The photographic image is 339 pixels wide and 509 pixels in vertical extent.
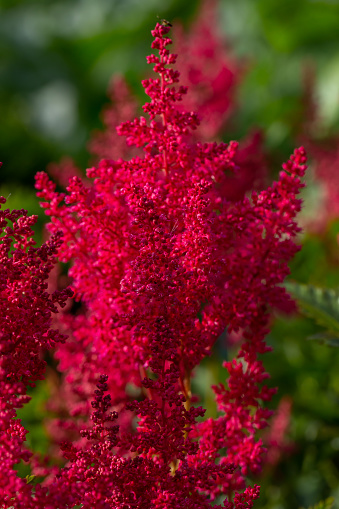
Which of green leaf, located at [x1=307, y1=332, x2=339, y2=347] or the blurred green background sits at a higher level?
the blurred green background

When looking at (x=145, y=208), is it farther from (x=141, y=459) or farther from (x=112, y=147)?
(x=112, y=147)

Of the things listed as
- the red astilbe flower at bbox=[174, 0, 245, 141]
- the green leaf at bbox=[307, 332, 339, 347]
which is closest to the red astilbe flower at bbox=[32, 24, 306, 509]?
the green leaf at bbox=[307, 332, 339, 347]

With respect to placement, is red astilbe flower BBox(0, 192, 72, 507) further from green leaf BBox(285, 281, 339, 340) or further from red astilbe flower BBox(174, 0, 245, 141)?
red astilbe flower BBox(174, 0, 245, 141)

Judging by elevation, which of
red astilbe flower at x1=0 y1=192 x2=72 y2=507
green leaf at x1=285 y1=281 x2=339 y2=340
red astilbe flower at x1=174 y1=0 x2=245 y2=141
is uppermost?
red astilbe flower at x1=174 y1=0 x2=245 y2=141

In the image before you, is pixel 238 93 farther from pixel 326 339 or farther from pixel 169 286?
pixel 169 286

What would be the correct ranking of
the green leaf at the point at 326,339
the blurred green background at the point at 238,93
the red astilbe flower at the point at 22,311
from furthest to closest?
the blurred green background at the point at 238,93 < the green leaf at the point at 326,339 < the red astilbe flower at the point at 22,311

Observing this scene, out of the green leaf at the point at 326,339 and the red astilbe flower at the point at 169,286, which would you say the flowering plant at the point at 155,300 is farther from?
the green leaf at the point at 326,339

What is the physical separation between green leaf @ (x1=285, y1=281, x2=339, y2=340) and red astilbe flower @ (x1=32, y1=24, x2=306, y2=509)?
18 centimetres

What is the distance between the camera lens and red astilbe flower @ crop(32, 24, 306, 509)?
0.70 m

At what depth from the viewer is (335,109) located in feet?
13.6

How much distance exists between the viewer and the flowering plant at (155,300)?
678 mm

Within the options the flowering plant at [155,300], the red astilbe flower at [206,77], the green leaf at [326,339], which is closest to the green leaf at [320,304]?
the green leaf at [326,339]

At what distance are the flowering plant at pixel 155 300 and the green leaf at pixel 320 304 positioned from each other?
18 cm

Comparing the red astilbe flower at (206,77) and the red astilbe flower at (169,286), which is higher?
the red astilbe flower at (206,77)
